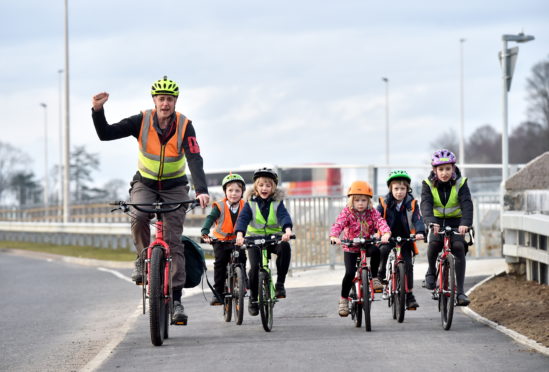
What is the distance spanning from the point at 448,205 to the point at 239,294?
220 cm

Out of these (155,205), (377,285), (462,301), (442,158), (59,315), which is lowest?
(59,315)

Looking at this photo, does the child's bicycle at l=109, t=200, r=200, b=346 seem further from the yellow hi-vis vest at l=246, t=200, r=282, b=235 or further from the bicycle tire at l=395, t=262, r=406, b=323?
the bicycle tire at l=395, t=262, r=406, b=323

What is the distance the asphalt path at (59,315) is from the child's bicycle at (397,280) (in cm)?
277

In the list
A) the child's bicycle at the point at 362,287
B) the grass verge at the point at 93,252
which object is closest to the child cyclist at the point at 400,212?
the child's bicycle at the point at 362,287

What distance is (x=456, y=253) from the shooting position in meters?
10.9

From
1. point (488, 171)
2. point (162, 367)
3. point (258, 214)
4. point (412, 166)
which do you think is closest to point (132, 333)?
point (258, 214)

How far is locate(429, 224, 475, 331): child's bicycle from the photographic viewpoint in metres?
10.3

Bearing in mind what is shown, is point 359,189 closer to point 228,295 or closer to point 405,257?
point 405,257

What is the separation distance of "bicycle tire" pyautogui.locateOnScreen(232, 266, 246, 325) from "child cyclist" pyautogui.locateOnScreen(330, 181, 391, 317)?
938 millimetres

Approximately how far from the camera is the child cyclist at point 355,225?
35.6 feet

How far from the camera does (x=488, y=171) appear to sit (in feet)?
83.5

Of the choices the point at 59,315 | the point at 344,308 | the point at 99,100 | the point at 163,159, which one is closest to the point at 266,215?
the point at 344,308

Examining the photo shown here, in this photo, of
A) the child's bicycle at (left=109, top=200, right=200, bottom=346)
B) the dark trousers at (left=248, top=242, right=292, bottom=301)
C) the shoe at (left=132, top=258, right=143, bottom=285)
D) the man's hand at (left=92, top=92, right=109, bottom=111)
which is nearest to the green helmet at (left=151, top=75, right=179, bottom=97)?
the man's hand at (left=92, top=92, right=109, bottom=111)

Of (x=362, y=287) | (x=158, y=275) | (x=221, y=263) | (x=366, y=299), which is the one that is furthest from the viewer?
(x=221, y=263)
